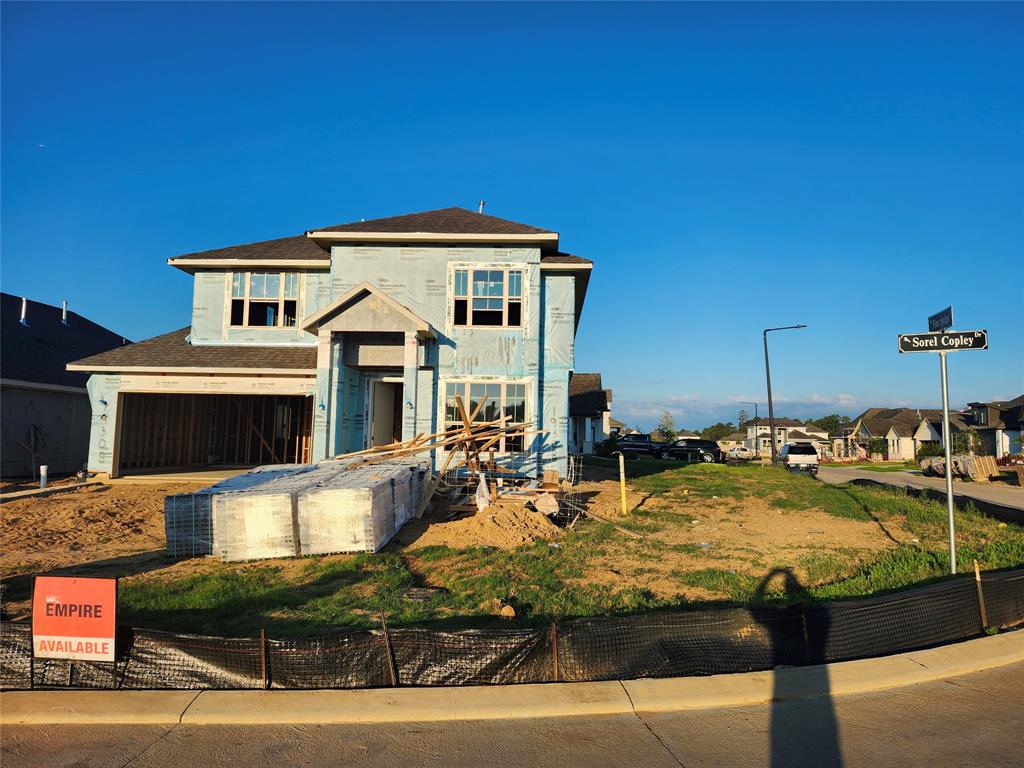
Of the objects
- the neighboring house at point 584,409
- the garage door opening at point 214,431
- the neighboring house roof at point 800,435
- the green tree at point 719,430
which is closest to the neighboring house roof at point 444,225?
the garage door opening at point 214,431

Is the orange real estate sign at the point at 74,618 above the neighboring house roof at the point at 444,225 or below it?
below

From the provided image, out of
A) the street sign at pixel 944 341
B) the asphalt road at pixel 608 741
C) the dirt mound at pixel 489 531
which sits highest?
the street sign at pixel 944 341

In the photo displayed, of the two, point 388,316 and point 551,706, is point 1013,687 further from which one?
point 388,316

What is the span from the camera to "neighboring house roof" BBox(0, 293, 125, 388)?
2138 cm

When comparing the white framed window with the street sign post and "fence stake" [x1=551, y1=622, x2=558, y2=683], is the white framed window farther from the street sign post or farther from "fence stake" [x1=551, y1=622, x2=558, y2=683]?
"fence stake" [x1=551, y1=622, x2=558, y2=683]

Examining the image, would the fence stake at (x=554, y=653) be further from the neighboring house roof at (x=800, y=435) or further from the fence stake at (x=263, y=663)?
the neighboring house roof at (x=800, y=435)

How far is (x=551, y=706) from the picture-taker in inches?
194

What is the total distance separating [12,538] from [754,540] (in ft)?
44.5

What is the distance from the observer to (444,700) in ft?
16.4

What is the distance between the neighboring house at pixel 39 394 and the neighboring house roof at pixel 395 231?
7227 millimetres

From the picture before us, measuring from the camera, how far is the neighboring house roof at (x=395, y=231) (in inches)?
696

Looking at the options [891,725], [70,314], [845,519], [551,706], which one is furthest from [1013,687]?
[70,314]

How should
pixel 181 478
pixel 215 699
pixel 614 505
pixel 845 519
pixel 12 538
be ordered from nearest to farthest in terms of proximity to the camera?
pixel 215 699
pixel 12 538
pixel 845 519
pixel 614 505
pixel 181 478

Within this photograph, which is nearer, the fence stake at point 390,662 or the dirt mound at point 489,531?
the fence stake at point 390,662
